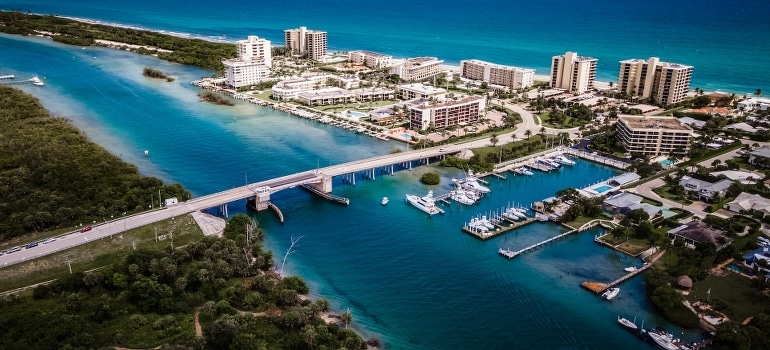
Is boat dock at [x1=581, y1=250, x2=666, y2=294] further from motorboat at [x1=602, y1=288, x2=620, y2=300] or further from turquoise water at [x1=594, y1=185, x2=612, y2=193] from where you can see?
turquoise water at [x1=594, y1=185, x2=612, y2=193]

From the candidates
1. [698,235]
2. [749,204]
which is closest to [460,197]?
[698,235]

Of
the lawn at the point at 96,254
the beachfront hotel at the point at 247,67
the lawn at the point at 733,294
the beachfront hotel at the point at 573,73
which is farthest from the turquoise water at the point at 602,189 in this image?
the beachfront hotel at the point at 247,67

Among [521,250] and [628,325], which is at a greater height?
[521,250]

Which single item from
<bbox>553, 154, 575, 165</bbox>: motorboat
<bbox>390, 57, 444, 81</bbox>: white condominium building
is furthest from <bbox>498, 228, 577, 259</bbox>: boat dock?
<bbox>390, 57, 444, 81</bbox>: white condominium building

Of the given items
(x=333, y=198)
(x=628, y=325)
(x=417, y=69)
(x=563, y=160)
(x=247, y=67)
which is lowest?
(x=628, y=325)

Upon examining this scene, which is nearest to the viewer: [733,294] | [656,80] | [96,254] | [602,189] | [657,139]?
[733,294]

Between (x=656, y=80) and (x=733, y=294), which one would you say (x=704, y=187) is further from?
(x=656, y=80)

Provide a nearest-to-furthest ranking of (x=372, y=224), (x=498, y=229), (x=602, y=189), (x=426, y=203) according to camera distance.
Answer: (x=498, y=229) → (x=372, y=224) → (x=426, y=203) → (x=602, y=189)
